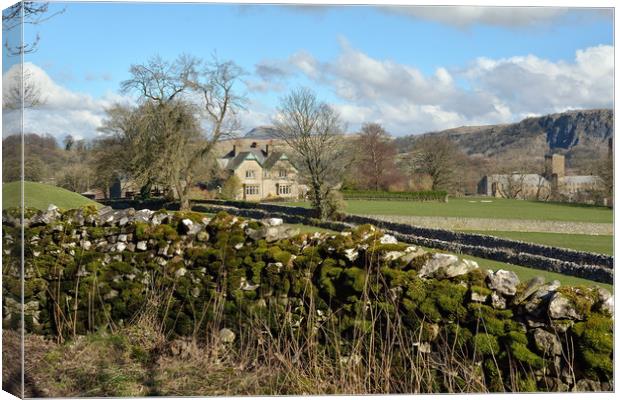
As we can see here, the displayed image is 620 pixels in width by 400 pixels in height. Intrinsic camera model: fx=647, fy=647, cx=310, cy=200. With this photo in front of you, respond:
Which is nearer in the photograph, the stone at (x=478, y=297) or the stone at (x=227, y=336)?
the stone at (x=478, y=297)

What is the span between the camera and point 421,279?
4.96m

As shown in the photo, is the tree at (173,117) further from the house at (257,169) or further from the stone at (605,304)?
the stone at (605,304)

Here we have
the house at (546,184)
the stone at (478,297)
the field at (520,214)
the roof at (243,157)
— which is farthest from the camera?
the roof at (243,157)

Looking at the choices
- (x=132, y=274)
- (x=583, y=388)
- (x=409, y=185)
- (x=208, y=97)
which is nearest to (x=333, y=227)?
(x=409, y=185)

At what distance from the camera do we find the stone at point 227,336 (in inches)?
215

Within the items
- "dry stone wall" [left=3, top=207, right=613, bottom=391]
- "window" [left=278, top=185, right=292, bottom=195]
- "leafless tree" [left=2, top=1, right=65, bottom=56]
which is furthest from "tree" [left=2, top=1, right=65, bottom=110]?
"window" [left=278, top=185, right=292, bottom=195]

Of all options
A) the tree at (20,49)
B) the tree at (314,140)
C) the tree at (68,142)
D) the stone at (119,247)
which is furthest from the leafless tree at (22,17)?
the tree at (314,140)

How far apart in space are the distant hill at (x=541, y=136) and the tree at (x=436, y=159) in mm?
116

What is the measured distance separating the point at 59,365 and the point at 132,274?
39.0 inches

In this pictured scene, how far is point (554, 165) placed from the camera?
8.05m

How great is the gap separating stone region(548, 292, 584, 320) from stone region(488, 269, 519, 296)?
29 cm

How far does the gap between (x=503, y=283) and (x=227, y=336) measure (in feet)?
7.57

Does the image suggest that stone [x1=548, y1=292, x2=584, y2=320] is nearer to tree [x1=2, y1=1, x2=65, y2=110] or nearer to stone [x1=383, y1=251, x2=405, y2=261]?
stone [x1=383, y1=251, x2=405, y2=261]

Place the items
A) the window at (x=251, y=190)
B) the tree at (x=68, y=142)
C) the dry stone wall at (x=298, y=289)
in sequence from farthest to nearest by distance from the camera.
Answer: the window at (x=251, y=190) → the tree at (x=68, y=142) → the dry stone wall at (x=298, y=289)
